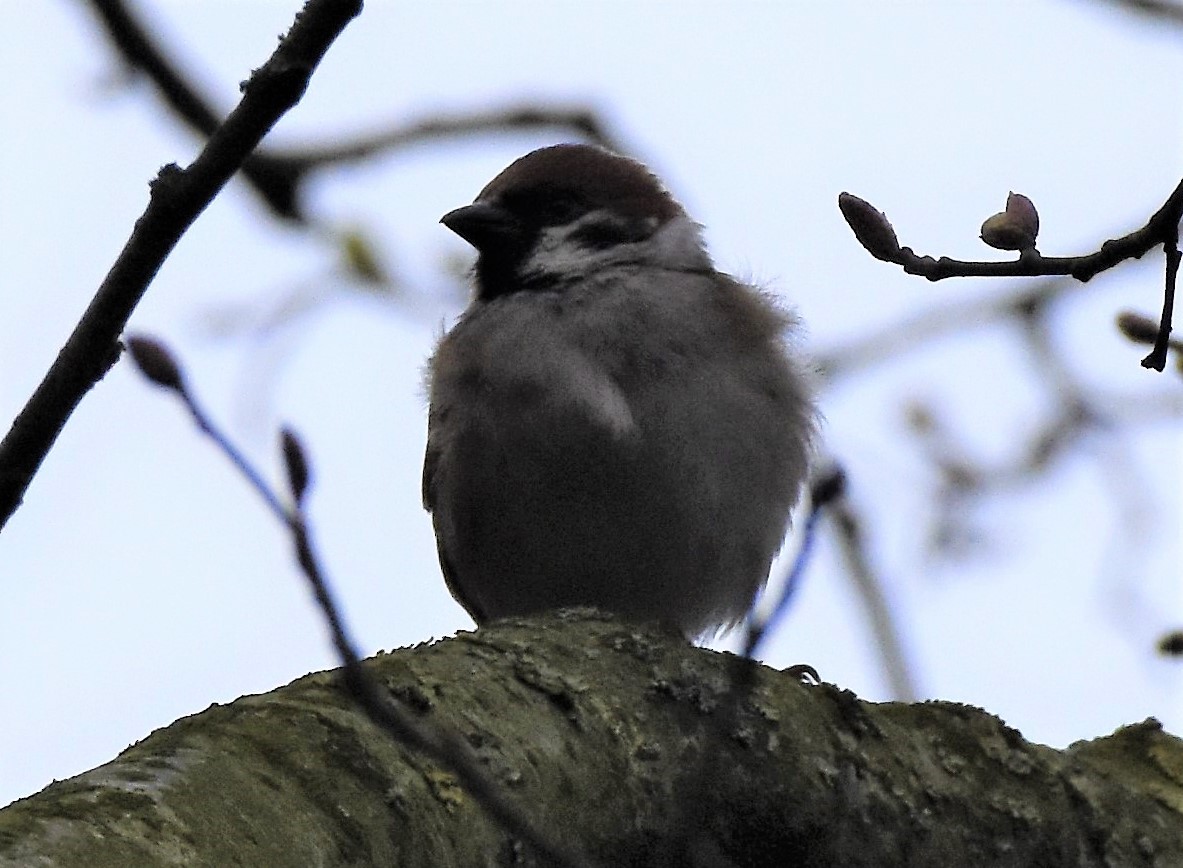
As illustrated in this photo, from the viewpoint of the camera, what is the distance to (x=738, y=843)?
3.16m

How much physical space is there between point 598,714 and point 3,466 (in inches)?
47.2

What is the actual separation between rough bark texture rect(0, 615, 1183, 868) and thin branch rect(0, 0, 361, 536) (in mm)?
473

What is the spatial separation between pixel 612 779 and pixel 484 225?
3284 mm

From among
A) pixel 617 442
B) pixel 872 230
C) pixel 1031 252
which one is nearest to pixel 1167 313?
pixel 1031 252

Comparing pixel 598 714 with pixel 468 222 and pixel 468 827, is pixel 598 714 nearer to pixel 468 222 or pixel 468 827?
pixel 468 827

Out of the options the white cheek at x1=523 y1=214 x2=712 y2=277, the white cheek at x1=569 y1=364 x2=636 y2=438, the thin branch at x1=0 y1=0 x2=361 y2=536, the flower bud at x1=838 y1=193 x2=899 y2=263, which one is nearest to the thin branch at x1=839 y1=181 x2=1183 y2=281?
the flower bud at x1=838 y1=193 x2=899 y2=263

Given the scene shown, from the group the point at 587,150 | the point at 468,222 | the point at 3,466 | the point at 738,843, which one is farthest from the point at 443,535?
the point at 3,466

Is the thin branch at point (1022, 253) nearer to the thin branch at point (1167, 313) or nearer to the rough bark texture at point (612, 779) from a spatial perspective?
the thin branch at point (1167, 313)

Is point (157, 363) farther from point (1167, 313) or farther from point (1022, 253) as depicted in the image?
point (1167, 313)

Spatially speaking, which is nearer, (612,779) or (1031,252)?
(1031,252)

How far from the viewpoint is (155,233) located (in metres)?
2.30

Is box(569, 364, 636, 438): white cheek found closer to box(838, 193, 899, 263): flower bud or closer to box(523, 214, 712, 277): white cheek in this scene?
box(523, 214, 712, 277): white cheek

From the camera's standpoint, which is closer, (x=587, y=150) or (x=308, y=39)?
(x=308, y=39)

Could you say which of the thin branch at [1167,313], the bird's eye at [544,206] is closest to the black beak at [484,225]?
the bird's eye at [544,206]
